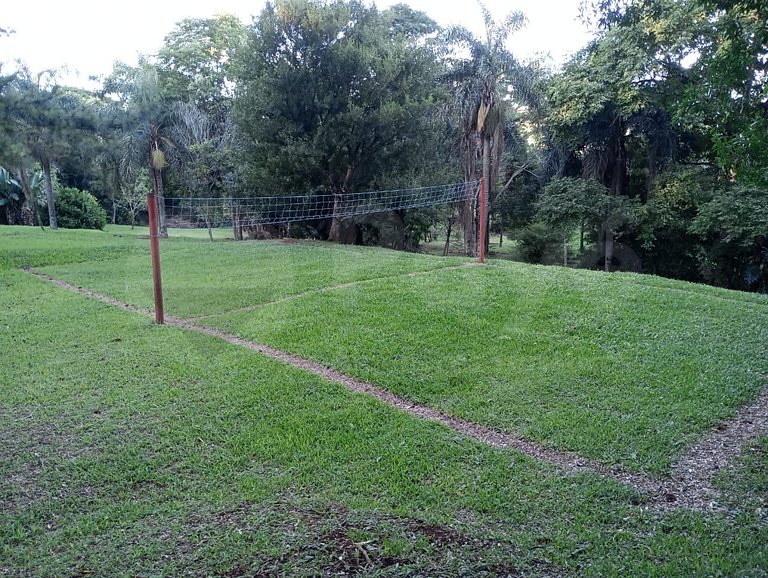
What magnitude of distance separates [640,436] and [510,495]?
1305mm

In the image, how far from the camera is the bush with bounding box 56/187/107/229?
22516 mm

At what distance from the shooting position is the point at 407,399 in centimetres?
470

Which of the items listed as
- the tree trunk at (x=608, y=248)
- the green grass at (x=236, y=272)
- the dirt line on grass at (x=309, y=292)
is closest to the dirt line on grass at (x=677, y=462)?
the dirt line on grass at (x=309, y=292)

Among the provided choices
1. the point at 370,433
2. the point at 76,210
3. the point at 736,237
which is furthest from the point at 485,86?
the point at 76,210

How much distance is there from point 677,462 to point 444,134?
13.9m

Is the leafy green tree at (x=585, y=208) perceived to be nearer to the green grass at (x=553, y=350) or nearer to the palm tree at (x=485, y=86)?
the palm tree at (x=485, y=86)

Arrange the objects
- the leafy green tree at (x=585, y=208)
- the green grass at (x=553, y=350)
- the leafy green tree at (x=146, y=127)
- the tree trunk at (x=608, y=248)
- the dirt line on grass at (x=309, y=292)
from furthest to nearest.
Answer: the leafy green tree at (x=146, y=127) → the tree trunk at (x=608, y=248) → the leafy green tree at (x=585, y=208) → the dirt line on grass at (x=309, y=292) → the green grass at (x=553, y=350)

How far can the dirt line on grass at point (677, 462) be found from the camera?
3.38 metres

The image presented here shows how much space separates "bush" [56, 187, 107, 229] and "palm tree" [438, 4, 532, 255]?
611 inches

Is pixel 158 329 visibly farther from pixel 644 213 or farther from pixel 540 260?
pixel 540 260

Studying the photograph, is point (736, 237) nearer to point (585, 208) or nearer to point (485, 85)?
point (585, 208)

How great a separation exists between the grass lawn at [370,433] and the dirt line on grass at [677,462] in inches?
4.3

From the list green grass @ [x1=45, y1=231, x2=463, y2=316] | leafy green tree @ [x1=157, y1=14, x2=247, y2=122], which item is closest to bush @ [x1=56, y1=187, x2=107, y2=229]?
leafy green tree @ [x1=157, y1=14, x2=247, y2=122]

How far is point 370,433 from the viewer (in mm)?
4062
